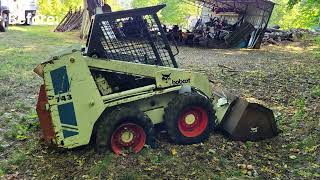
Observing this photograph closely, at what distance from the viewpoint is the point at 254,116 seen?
6078 mm

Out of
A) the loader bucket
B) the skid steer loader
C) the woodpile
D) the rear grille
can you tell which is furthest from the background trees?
the rear grille

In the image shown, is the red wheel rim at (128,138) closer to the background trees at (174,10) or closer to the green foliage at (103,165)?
the green foliage at (103,165)

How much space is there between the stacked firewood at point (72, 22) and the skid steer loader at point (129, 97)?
2055 centimetres

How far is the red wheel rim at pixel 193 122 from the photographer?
5.76 m

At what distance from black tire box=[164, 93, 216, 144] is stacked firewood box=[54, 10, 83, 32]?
20.8m

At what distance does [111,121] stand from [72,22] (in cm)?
2210

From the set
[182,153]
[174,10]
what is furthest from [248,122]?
[174,10]

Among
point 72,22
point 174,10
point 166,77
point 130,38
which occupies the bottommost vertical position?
point 174,10

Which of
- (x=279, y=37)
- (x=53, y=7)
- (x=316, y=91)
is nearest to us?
(x=316, y=91)

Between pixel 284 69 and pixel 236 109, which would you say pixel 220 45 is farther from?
pixel 236 109

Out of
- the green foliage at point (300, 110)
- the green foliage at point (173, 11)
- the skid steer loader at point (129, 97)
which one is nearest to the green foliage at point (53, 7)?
the green foliage at point (173, 11)

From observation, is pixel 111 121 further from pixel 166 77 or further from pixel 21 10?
pixel 21 10

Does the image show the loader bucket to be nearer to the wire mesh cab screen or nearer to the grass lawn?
the grass lawn

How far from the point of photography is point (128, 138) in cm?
531
